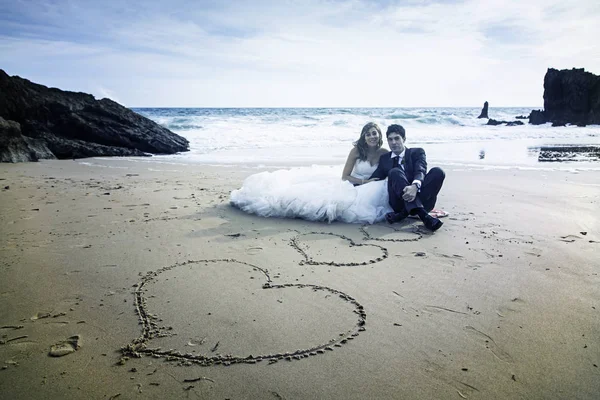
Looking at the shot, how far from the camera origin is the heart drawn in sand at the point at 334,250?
3.58m

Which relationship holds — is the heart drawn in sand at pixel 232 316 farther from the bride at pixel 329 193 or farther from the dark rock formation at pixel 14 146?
the dark rock formation at pixel 14 146

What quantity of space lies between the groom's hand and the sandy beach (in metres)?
0.34

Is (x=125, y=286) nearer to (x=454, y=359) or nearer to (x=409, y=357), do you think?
(x=409, y=357)

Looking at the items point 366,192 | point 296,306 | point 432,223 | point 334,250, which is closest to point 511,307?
point 296,306

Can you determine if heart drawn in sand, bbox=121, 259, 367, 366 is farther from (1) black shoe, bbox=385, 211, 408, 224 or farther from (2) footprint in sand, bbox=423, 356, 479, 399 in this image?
(1) black shoe, bbox=385, 211, 408, 224

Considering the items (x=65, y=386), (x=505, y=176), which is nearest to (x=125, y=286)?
(x=65, y=386)

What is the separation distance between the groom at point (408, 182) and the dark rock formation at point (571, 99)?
3637cm

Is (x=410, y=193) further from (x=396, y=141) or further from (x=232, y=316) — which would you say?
(x=232, y=316)

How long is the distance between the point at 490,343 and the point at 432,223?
232cm

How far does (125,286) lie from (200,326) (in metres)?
0.92

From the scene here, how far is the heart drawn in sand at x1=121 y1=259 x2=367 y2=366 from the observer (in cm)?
218

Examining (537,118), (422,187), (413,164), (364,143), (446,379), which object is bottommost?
(446,379)

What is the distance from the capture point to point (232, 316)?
2.57 meters

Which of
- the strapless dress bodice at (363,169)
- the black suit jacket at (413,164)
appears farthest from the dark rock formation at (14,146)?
the black suit jacket at (413,164)
